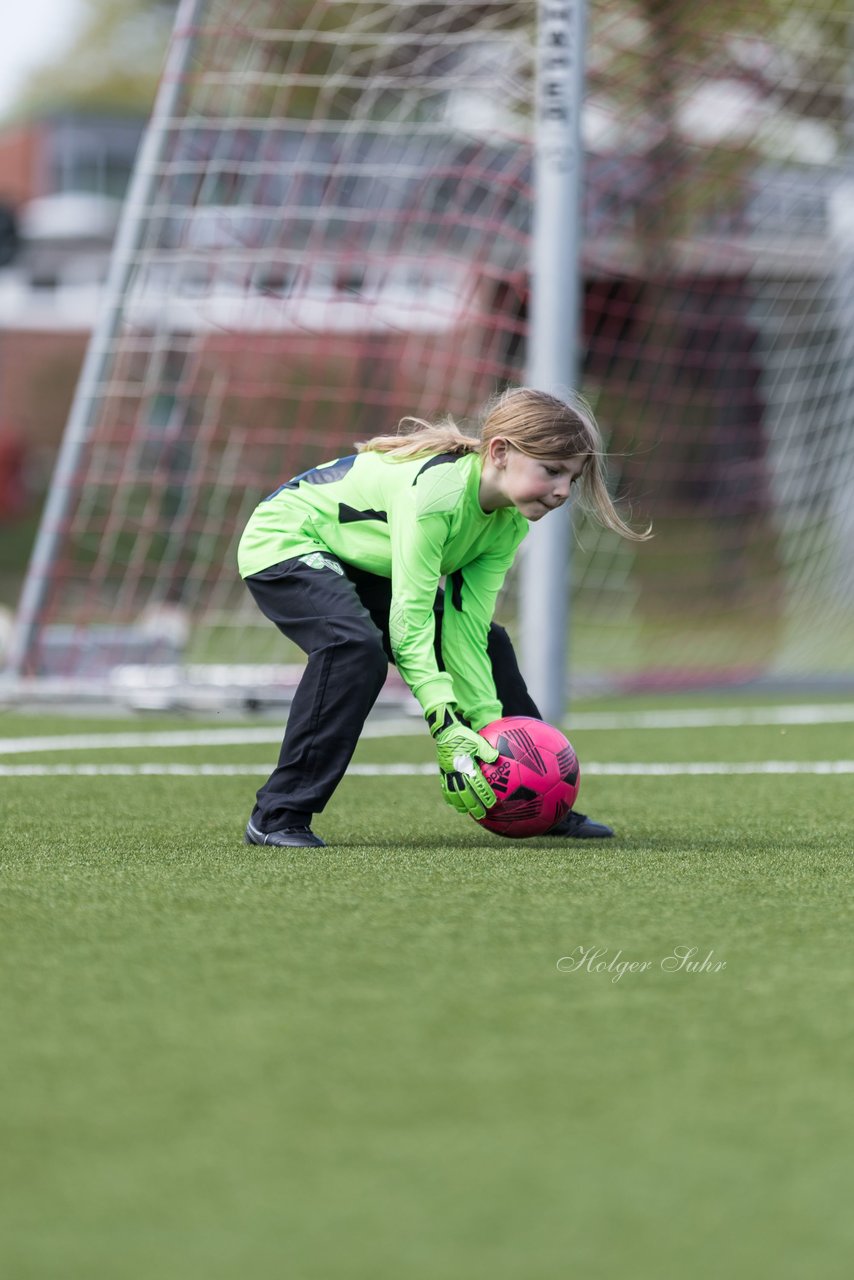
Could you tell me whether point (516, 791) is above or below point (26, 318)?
above

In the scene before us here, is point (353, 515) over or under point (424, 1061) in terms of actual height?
over

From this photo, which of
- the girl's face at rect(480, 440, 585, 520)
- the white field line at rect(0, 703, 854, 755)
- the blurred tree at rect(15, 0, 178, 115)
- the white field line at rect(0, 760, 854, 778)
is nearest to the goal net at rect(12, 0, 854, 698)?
the white field line at rect(0, 703, 854, 755)

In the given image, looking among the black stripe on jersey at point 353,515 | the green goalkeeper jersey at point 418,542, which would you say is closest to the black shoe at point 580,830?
the green goalkeeper jersey at point 418,542

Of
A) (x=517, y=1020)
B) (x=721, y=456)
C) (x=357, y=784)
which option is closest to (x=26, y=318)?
(x=721, y=456)

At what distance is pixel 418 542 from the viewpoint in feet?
12.3

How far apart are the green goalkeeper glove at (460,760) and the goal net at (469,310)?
2.82 m

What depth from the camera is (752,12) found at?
8.78 meters

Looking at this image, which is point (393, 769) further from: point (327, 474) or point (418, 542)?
point (418, 542)

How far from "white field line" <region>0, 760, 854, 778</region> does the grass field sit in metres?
1.41

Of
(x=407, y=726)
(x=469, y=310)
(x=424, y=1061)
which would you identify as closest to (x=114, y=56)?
(x=469, y=310)

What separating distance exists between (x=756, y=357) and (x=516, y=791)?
6915mm

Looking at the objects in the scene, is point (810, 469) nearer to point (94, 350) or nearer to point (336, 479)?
point (94, 350)

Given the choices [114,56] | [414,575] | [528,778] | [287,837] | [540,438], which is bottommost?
[287,837]

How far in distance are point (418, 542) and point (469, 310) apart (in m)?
4.20
